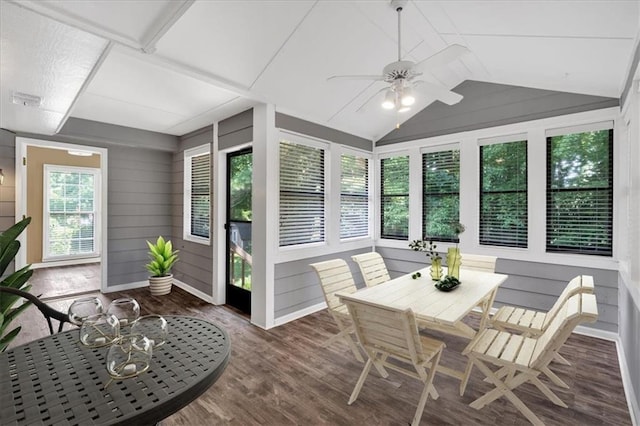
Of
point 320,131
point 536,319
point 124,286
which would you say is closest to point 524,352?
point 536,319

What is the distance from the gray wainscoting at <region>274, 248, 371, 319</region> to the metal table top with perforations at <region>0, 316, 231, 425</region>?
7.97 feet

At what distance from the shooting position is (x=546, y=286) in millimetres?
3709

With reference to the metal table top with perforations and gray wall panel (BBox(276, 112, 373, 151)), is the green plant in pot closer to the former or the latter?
the metal table top with perforations

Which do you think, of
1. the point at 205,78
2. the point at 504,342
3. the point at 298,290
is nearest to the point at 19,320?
the point at 298,290

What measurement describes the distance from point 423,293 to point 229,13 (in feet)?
9.08

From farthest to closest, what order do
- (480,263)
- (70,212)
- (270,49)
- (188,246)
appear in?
(70,212) → (188,246) → (480,263) → (270,49)

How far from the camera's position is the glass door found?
13.8 feet

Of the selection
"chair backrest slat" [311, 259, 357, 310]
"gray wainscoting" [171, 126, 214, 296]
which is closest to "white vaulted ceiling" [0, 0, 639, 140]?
"gray wainscoting" [171, 126, 214, 296]

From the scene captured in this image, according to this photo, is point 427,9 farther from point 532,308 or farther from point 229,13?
point 532,308

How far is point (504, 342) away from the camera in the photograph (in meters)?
2.25

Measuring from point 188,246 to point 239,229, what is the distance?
1519mm

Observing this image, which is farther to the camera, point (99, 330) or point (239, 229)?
point (239, 229)

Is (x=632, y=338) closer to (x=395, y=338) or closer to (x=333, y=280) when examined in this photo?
(x=395, y=338)

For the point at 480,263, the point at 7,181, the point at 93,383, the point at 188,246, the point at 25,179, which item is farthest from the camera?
the point at 188,246
